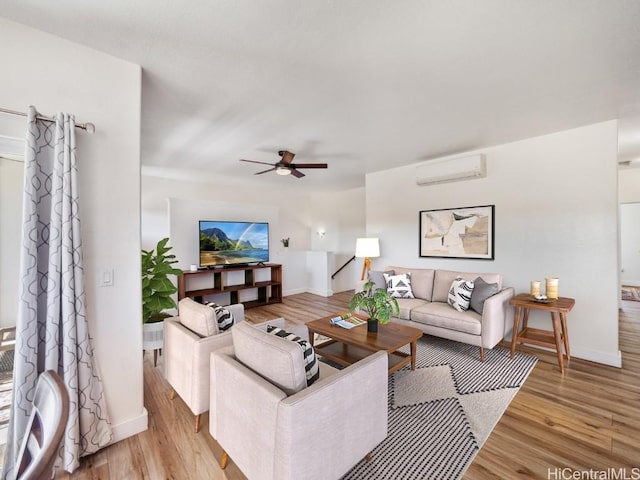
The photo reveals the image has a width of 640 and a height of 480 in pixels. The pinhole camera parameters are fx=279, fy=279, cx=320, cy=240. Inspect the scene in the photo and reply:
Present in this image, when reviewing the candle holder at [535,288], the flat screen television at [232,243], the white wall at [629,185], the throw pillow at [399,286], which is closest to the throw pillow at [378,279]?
the throw pillow at [399,286]

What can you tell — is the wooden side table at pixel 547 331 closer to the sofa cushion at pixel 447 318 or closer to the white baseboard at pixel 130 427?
the sofa cushion at pixel 447 318

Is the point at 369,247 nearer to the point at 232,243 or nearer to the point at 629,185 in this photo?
the point at 232,243

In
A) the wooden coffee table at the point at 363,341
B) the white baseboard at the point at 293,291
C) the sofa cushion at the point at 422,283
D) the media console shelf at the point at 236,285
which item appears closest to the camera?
the wooden coffee table at the point at 363,341

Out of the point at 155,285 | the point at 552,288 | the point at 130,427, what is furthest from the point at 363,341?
the point at 552,288

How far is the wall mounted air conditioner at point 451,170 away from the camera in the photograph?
3.65m

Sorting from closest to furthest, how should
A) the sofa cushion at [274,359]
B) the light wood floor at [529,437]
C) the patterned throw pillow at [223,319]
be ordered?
1. the sofa cushion at [274,359]
2. the light wood floor at [529,437]
3. the patterned throw pillow at [223,319]

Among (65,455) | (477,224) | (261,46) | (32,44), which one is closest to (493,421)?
(477,224)

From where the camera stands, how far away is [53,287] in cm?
157

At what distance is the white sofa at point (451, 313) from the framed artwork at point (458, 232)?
37cm

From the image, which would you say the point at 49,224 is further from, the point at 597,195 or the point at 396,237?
the point at 597,195

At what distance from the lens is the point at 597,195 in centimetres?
296

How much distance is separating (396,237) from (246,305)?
3.17 metres

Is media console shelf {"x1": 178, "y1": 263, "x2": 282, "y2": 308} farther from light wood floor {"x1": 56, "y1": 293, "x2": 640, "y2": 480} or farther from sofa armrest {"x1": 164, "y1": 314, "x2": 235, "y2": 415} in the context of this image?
sofa armrest {"x1": 164, "y1": 314, "x2": 235, "y2": 415}

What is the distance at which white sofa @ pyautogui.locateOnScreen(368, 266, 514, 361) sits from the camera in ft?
9.55
